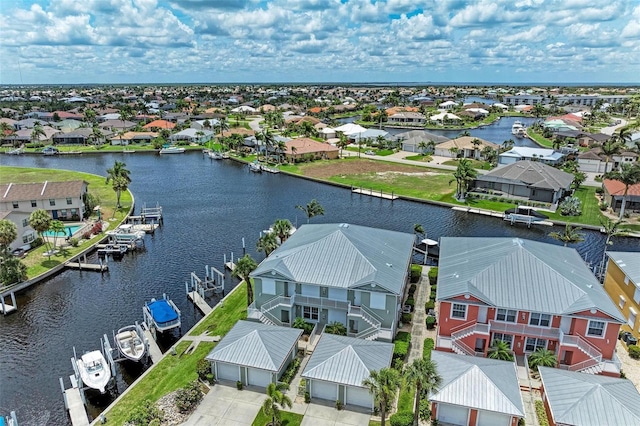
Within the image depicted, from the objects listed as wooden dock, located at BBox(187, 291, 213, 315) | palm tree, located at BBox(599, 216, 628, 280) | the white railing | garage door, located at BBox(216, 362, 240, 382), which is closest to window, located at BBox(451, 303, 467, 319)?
the white railing

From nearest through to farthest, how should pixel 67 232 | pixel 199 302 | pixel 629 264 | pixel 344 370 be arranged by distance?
pixel 344 370 < pixel 629 264 < pixel 199 302 < pixel 67 232

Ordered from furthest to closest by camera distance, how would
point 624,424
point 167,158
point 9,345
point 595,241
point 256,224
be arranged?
point 167,158
point 256,224
point 595,241
point 9,345
point 624,424

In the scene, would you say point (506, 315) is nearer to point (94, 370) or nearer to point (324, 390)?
point (324, 390)

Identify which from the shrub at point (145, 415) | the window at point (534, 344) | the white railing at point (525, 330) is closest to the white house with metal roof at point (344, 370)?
the white railing at point (525, 330)

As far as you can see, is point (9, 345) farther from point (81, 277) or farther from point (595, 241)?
point (595, 241)

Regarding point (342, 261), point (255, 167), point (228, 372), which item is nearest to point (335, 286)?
point (342, 261)

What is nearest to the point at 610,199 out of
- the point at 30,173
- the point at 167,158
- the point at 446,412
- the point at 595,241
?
the point at 595,241
